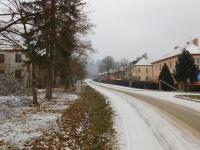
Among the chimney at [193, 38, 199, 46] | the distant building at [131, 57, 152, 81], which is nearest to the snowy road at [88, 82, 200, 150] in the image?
the chimney at [193, 38, 199, 46]

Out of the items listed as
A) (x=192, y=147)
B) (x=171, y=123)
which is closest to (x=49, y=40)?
(x=171, y=123)

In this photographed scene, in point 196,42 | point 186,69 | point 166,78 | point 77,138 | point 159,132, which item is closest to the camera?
point 77,138

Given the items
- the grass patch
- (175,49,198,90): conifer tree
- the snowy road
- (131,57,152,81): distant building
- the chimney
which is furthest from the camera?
(131,57,152,81): distant building

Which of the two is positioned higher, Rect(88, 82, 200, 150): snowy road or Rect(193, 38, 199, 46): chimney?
Rect(193, 38, 199, 46): chimney

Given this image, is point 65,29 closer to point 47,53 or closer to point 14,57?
point 47,53

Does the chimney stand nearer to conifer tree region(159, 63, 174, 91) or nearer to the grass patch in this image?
conifer tree region(159, 63, 174, 91)

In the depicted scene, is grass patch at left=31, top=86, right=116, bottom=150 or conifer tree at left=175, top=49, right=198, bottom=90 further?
conifer tree at left=175, top=49, right=198, bottom=90

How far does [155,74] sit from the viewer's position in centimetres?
8319

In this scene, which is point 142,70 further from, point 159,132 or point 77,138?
point 77,138

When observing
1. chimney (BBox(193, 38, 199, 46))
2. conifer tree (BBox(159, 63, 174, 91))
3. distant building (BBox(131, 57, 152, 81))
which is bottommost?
conifer tree (BBox(159, 63, 174, 91))

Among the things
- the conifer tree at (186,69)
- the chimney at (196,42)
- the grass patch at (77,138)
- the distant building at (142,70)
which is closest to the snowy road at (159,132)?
the grass patch at (77,138)

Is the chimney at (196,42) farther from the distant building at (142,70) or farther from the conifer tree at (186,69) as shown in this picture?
the distant building at (142,70)

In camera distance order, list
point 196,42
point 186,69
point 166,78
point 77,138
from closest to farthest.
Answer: point 77,138 < point 186,69 < point 166,78 < point 196,42

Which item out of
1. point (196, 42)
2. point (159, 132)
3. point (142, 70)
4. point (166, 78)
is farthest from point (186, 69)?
point (142, 70)
